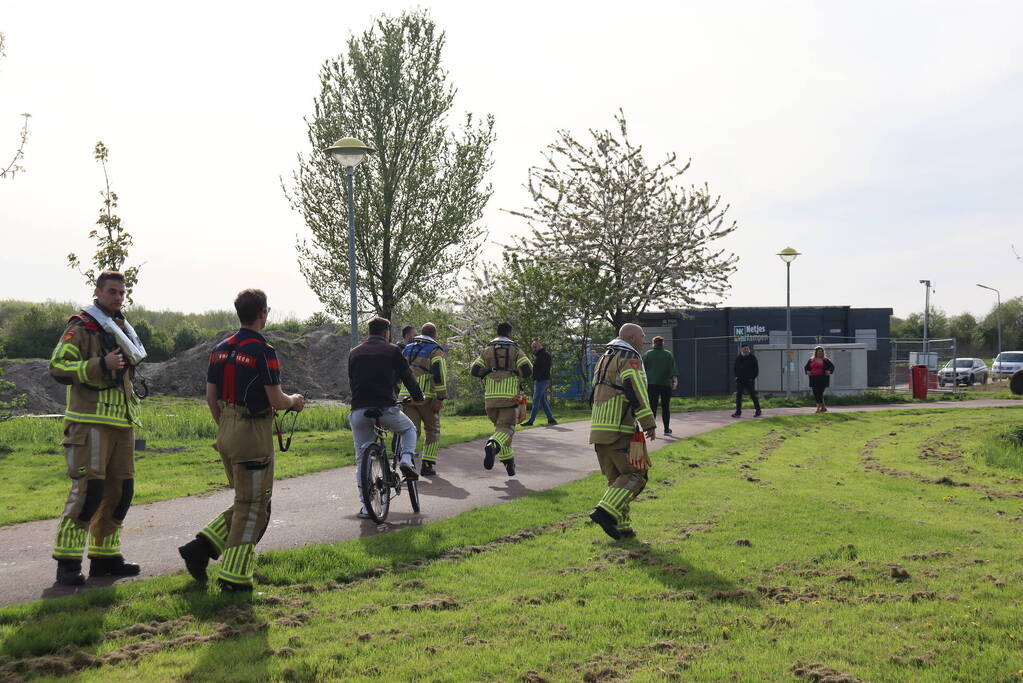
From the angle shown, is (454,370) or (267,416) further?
(454,370)

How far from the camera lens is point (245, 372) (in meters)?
5.84

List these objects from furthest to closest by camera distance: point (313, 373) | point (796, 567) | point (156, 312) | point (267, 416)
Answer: point (156, 312) < point (313, 373) < point (796, 567) < point (267, 416)

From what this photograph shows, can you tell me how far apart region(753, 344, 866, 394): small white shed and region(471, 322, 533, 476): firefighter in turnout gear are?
19783 mm

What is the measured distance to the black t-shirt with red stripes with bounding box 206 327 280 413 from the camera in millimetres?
5832

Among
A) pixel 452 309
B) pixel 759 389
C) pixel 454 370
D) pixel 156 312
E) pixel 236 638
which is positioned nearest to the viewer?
pixel 236 638

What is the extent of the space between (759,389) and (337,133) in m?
17.5

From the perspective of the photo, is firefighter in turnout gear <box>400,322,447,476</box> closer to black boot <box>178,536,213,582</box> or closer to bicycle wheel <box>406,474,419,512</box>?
bicycle wheel <box>406,474,419,512</box>

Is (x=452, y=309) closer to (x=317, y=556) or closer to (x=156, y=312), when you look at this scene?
(x=317, y=556)

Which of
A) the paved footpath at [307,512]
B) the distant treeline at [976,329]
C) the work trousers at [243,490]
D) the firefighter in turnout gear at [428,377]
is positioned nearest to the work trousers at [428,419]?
the firefighter in turnout gear at [428,377]

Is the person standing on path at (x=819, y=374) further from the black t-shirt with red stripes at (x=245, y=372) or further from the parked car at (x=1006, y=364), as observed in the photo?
the parked car at (x=1006, y=364)

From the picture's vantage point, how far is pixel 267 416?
19.5 feet

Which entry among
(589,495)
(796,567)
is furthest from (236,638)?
(589,495)

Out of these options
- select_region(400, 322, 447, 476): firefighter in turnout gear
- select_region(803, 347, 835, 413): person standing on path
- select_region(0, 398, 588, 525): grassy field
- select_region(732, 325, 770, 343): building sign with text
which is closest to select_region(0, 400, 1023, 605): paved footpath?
select_region(0, 398, 588, 525): grassy field

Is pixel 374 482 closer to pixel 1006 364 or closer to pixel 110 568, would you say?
pixel 110 568
